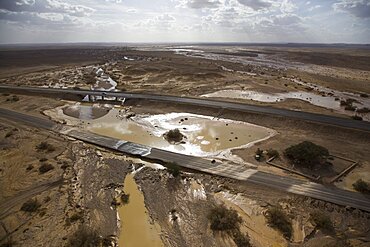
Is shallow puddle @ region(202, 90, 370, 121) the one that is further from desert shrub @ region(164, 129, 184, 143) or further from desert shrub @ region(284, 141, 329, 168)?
desert shrub @ region(284, 141, 329, 168)

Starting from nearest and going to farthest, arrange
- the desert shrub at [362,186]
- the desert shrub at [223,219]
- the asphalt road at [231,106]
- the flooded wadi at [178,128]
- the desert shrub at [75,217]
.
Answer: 1. the desert shrub at [223,219]
2. the desert shrub at [75,217]
3. the desert shrub at [362,186]
4. the flooded wadi at [178,128]
5. the asphalt road at [231,106]

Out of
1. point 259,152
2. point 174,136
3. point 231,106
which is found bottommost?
point 174,136

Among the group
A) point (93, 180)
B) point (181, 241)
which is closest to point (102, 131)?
point (93, 180)

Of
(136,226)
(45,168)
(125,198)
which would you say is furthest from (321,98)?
(45,168)

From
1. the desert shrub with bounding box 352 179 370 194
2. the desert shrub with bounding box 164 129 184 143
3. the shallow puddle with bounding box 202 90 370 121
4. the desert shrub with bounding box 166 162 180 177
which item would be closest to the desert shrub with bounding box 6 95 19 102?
the desert shrub with bounding box 164 129 184 143

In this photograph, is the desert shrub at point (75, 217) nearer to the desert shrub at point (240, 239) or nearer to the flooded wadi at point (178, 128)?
the desert shrub at point (240, 239)

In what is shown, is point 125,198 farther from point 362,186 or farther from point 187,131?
point 362,186

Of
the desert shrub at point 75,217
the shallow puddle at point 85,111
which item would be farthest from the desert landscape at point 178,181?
the shallow puddle at point 85,111
